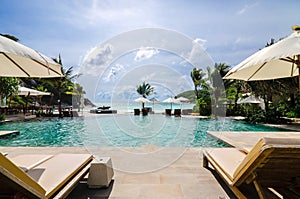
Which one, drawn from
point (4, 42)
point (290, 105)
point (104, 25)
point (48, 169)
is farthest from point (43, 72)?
point (290, 105)

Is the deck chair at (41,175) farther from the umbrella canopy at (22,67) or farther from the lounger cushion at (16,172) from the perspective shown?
the umbrella canopy at (22,67)

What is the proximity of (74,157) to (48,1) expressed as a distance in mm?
6559

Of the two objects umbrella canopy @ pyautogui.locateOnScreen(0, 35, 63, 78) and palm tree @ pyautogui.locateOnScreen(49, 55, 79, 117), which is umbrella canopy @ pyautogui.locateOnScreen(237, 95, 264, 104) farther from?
umbrella canopy @ pyautogui.locateOnScreen(0, 35, 63, 78)

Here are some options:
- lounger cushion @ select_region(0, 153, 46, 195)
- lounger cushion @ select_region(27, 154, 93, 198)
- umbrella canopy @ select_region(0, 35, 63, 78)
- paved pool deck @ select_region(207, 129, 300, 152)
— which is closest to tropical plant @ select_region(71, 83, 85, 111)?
paved pool deck @ select_region(207, 129, 300, 152)

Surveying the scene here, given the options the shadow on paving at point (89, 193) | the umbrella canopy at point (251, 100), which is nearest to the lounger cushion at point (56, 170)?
the shadow on paving at point (89, 193)

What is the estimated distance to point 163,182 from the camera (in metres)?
3.28

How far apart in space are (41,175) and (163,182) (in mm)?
1655

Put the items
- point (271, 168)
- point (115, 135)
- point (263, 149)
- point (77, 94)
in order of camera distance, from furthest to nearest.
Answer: point (77, 94) < point (115, 135) < point (271, 168) < point (263, 149)

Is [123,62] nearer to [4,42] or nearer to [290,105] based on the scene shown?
[4,42]

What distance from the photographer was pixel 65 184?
2.31m

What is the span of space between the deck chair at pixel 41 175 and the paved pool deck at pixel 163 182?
37 cm

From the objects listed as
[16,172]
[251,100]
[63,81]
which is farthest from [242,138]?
[63,81]

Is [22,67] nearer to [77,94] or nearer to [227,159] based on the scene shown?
[227,159]

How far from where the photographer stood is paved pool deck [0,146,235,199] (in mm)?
2828
